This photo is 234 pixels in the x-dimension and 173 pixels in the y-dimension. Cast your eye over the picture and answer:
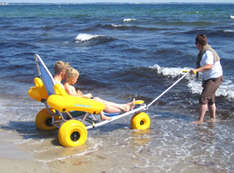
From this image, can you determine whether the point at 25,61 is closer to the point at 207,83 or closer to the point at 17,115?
the point at 17,115

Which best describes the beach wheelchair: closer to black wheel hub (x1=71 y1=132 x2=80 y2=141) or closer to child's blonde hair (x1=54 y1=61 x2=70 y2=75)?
black wheel hub (x1=71 y1=132 x2=80 y2=141)

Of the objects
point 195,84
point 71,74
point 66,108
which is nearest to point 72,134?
point 66,108

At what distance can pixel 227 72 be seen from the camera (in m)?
10.6

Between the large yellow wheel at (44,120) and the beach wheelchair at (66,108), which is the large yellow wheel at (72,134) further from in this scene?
the large yellow wheel at (44,120)

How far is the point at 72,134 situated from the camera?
4781 millimetres

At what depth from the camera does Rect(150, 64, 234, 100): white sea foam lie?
326 inches

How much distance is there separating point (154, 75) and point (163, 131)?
4.78 m

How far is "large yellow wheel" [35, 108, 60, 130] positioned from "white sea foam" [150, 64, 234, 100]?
14.2 feet

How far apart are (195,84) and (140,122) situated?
4.05 meters

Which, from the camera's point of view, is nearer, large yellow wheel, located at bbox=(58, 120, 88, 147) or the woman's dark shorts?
large yellow wheel, located at bbox=(58, 120, 88, 147)

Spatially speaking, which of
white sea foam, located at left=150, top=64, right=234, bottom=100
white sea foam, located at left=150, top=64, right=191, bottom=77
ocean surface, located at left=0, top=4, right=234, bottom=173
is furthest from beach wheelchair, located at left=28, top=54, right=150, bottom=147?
white sea foam, located at left=150, top=64, right=191, bottom=77

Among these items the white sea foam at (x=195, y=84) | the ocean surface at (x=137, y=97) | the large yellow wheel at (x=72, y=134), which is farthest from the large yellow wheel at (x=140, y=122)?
the white sea foam at (x=195, y=84)

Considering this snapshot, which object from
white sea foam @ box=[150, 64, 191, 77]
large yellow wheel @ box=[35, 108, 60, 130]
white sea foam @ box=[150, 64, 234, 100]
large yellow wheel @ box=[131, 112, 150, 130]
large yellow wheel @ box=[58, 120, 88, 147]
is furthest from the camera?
white sea foam @ box=[150, 64, 191, 77]

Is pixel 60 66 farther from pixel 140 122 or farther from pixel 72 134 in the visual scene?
pixel 140 122
